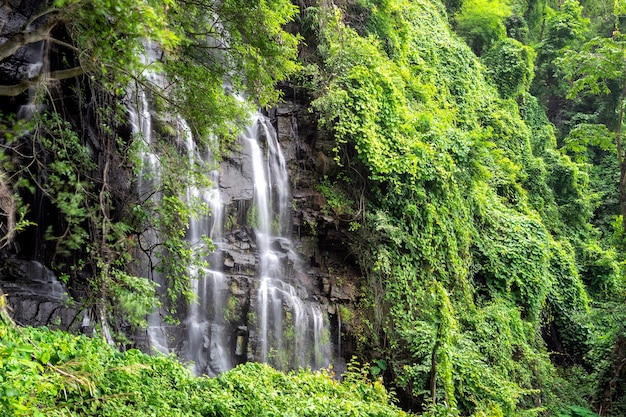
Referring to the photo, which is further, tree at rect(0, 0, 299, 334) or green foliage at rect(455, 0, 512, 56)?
green foliage at rect(455, 0, 512, 56)

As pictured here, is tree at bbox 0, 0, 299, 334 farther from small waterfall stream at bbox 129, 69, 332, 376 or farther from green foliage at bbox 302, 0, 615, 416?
green foliage at bbox 302, 0, 615, 416

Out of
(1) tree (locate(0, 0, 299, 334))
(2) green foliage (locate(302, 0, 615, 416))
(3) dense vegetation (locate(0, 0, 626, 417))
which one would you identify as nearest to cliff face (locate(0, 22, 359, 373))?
(1) tree (locate(0, 0, 299, 334))

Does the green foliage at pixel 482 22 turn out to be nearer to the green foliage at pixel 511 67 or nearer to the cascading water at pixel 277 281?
the green foliage at pixel 511 67

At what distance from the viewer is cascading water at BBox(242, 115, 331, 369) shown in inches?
360

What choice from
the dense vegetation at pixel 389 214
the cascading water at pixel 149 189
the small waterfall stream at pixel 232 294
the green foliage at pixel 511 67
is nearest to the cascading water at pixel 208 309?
the small waterfall stream at pixel 232 294

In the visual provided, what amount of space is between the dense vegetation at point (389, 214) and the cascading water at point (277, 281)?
948 mm

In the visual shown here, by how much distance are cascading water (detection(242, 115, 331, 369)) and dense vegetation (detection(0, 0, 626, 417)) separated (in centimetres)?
95

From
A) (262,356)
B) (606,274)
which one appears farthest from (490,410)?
(606,274)

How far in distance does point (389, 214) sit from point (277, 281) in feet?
9.44

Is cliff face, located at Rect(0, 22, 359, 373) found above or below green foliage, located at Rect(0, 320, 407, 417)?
above

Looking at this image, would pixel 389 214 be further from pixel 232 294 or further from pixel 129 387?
pixel 129 387

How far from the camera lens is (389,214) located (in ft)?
36.3

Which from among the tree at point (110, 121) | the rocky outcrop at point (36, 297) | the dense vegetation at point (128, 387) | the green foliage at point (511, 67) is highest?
the green foliage at point (511, 67)

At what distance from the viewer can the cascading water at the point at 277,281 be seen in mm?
9134
